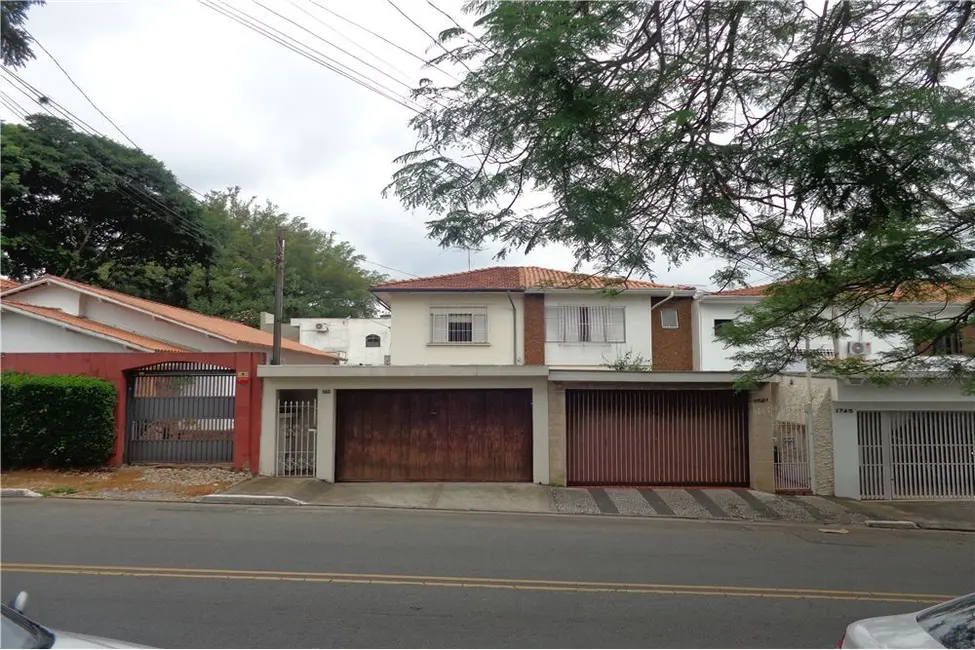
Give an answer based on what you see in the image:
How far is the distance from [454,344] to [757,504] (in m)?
10.6

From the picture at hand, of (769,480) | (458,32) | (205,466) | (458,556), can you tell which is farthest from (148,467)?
(769,480)

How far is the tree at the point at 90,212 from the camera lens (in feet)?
76.4

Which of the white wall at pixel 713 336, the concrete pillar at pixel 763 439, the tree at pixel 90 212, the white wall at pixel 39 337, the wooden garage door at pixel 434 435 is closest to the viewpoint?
the concrete pillar at pixel 763 439

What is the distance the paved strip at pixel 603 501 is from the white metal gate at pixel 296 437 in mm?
5835

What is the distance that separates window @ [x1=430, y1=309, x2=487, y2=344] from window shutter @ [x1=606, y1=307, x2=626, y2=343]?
157 inches

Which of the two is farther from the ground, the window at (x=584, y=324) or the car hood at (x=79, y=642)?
the window at (x=584, y=324)

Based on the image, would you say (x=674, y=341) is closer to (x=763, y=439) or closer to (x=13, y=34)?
(x=763, y=439)

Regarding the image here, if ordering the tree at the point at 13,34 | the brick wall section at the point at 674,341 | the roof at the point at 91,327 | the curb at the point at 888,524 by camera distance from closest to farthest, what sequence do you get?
the tree at the point at 13,34 → the curb at the point at 888,524 → the roof at the point at 91,327 → the brick wall section at the point at 674,341

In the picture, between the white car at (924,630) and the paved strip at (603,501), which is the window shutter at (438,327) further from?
the white car at (924,630)

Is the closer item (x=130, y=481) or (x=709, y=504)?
(x=709, y=504)

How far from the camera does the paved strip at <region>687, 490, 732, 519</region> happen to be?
1134 cm

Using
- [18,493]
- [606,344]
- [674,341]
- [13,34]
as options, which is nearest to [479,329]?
[606,344]

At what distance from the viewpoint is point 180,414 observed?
13.9 m

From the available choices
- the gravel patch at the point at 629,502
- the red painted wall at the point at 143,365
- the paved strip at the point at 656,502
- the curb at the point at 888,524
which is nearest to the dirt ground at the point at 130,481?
the red painted wall at the point at 143,365
